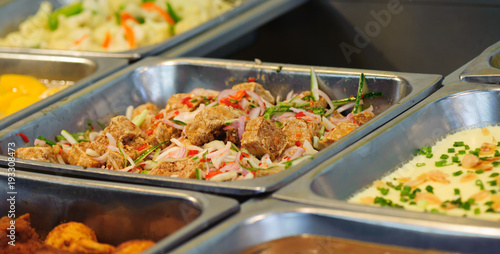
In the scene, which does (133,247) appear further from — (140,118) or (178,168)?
(140,118)

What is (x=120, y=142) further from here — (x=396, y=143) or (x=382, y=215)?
(x=382, y=215)

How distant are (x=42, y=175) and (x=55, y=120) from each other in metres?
0.68

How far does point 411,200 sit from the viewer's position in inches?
69.1

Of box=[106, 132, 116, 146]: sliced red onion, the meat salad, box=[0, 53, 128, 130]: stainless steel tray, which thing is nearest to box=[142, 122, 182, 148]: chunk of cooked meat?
the meat salad

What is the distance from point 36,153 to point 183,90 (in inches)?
35.7

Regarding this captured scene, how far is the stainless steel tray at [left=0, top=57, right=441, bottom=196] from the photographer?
1966mm

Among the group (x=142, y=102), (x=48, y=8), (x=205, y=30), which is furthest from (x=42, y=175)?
(x=48, y=8)

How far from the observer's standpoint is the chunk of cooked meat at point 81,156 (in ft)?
7.26

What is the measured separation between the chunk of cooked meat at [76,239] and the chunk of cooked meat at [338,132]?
843mm

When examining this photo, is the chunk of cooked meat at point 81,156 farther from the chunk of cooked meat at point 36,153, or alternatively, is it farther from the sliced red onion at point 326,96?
the sliced red onion at point 326,96

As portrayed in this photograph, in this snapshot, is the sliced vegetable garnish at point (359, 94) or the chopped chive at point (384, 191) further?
the sliced vegetable garnish at point (359, 94)

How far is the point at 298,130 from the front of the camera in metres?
2.23

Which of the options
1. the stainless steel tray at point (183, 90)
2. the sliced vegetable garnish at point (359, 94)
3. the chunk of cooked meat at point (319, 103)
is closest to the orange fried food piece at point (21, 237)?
the stainless steel tray at point (183, 90)

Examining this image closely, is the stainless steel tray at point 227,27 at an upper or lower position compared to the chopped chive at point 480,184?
upper
